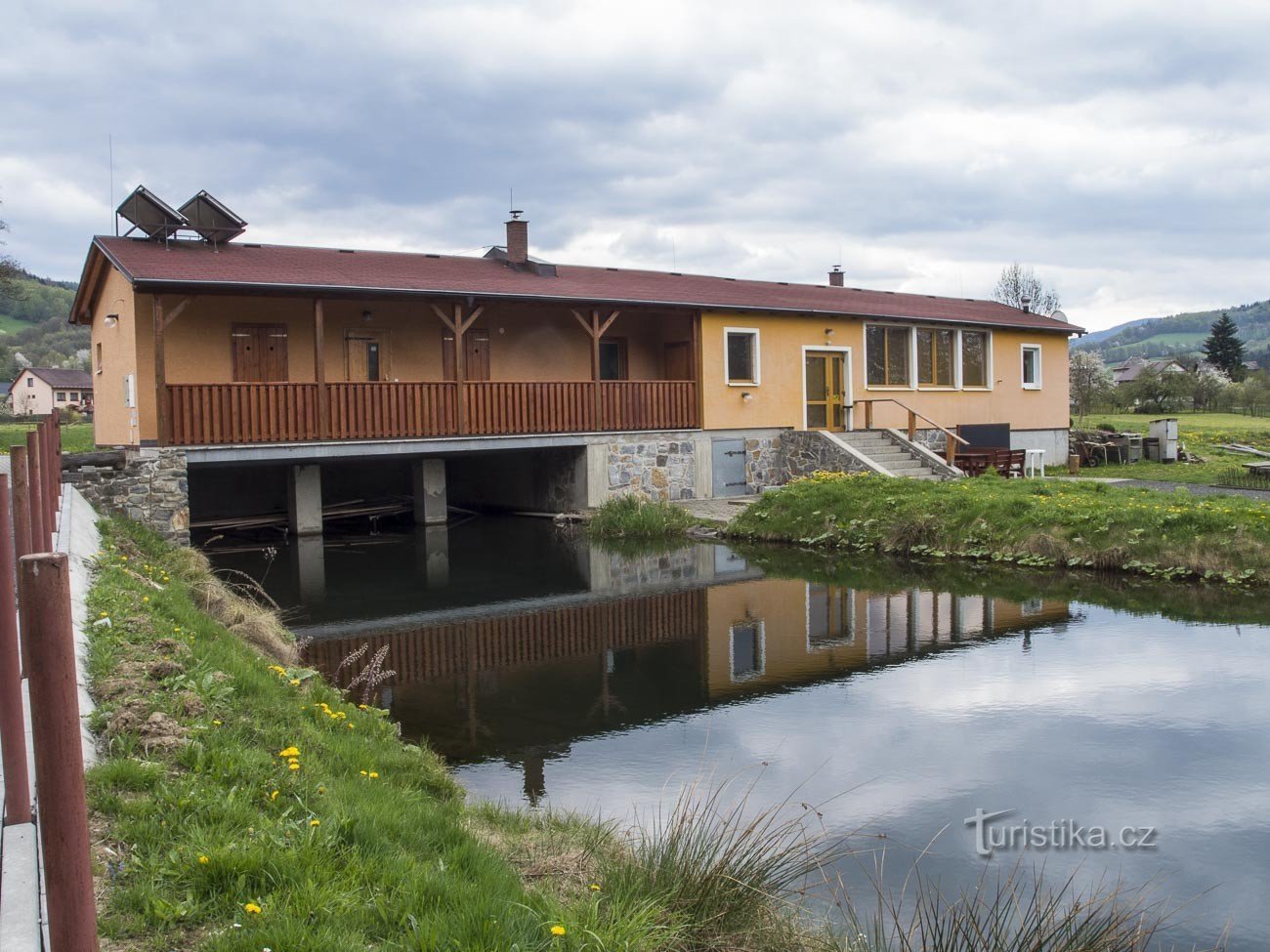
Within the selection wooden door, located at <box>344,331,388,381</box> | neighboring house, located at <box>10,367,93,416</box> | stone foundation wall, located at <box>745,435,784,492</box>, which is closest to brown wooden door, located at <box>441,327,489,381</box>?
wooden door, located at <box>344,331,388,381</box>

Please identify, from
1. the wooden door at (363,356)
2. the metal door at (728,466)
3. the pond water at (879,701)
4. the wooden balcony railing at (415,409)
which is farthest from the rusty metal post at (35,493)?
the metal door at (728,466)

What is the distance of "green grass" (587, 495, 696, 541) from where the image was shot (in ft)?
59.1

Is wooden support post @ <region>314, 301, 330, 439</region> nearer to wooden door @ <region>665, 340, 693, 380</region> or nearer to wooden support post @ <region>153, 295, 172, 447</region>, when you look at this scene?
wooden support post @ <region>153, 295, 172, 447</region>

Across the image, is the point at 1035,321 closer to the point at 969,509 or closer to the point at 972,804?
the point at 969,509

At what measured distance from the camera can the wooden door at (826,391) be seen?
24312 millimetres

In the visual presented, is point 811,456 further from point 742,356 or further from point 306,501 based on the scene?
point 306,501

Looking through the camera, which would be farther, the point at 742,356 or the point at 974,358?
the point at 974,358

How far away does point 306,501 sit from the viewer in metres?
19.7

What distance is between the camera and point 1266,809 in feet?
17.8

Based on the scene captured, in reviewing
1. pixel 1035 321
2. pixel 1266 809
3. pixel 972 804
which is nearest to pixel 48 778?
pixel 972 804

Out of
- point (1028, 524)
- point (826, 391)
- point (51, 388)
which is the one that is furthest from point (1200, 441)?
point (51, 388)

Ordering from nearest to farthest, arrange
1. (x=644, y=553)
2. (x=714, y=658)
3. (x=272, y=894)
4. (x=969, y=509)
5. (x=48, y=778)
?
(x=48, y=778) < (x=272, y=894) < (x=714, y=658) < (x=969, y=509) < (x=644, y=553)

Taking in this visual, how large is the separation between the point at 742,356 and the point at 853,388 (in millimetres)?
3177

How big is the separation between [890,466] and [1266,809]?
16.8 m
